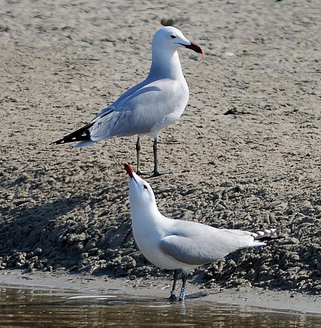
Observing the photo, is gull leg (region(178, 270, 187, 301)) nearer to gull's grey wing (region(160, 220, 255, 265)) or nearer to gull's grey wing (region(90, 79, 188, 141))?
gull's grey wing (region(160, 220, 255, 265))

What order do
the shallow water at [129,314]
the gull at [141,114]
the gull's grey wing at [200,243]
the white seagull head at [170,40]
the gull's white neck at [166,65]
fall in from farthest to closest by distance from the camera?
1. the white seagull head at [170,40]
2. the gull's white neck at [166,65]
3. the gull at [141,114]
4. the gull's grey wing at [200,243]
5. the shallow water at [129,314]

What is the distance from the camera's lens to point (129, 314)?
Result: 25.6 feet

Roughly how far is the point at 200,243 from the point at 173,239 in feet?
0.69

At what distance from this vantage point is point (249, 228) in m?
8.80

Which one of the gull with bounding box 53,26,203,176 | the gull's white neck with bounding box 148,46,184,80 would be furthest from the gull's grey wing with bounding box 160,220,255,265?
the gull's white neck with bounding box 148,46,184,80

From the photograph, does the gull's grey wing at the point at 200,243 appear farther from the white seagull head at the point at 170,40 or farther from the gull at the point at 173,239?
the white seagull head at the point at 170,40

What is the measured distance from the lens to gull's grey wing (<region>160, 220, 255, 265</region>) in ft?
25.6

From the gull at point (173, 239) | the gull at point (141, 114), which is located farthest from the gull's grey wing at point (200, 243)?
the gull at point (141, 114)

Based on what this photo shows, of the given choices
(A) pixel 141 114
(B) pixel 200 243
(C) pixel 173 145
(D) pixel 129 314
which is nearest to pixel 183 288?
(B) pixel 200 243

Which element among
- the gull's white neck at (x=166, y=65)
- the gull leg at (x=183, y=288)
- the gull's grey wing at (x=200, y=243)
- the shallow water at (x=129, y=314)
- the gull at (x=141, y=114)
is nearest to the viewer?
the shallow water at (x=129, y=314)

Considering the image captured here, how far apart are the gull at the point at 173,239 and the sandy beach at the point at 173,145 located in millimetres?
399

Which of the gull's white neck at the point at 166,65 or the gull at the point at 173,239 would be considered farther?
the gull's white neck at the point at 166,65

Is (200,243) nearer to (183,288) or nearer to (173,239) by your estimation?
(173,239)

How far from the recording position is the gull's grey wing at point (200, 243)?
25.6 feet
